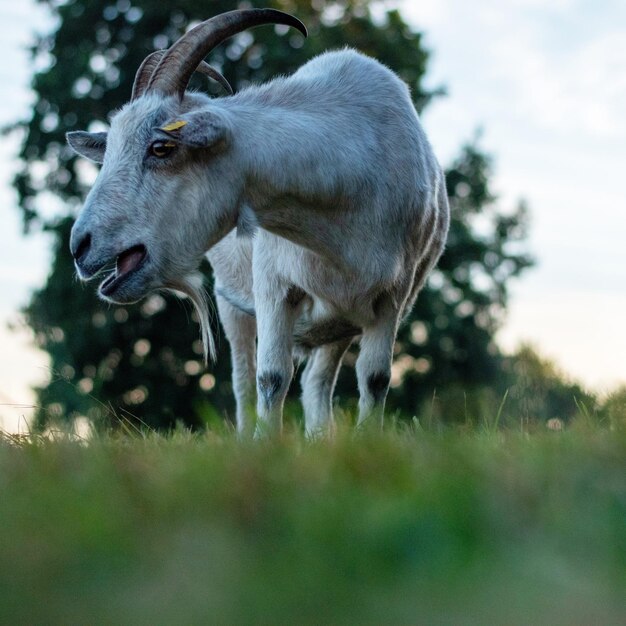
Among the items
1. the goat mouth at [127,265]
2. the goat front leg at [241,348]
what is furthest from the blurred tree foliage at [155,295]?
the goat mouth at [127,265]

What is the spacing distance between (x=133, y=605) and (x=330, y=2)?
21.0 m

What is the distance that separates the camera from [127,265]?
16.4 feet

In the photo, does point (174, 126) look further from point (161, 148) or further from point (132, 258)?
point (132, 258)

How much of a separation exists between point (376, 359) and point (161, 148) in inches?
81.2

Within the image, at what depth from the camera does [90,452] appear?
3.07 meters

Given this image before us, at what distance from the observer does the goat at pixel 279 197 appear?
4898mm

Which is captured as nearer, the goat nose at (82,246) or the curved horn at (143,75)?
the goat nose at (82,246)

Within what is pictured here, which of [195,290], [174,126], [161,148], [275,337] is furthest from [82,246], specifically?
[275,337]

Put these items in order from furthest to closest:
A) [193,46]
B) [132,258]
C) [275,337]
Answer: [275,337]
[193,46]
[132,258]

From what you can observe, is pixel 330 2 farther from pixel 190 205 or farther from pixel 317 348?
pixel 190 205

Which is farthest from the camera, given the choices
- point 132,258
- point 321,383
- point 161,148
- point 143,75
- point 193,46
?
point 321,383

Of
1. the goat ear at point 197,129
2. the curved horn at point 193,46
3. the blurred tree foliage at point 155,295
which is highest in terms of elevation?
the curved horn at point 193,46

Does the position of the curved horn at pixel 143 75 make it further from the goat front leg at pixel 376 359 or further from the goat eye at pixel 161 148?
the goat front leg at pixel 376 359

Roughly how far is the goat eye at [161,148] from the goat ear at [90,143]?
85 centimetres
